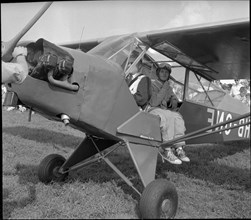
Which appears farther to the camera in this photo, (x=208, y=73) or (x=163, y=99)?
(x=208, y=73)

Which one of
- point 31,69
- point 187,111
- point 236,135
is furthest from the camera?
point 236,135

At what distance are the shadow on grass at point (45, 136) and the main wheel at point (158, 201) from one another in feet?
13.0

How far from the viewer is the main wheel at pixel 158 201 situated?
2.75 meters

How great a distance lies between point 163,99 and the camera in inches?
161

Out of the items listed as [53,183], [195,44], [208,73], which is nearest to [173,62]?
[208,73]

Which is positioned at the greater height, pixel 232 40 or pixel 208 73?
pixel 232 40

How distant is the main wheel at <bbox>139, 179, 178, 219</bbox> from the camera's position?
9.03ft

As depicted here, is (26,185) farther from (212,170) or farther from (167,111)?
(212,170)

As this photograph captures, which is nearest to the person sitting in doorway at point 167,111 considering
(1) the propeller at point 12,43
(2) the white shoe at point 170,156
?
(2) the white shoe at point 170,156

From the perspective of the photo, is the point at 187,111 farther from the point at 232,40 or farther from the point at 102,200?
the point at 102,200

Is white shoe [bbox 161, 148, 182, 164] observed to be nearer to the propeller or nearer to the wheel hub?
the wheel hub

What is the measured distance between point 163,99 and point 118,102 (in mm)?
913

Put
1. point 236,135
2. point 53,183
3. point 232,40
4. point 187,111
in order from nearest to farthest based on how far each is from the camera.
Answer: point 232,40 < point 53,183 < point 187,111 < point 236,135

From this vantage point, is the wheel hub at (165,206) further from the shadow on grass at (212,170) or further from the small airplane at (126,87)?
the shadow on grass at (212,170)
